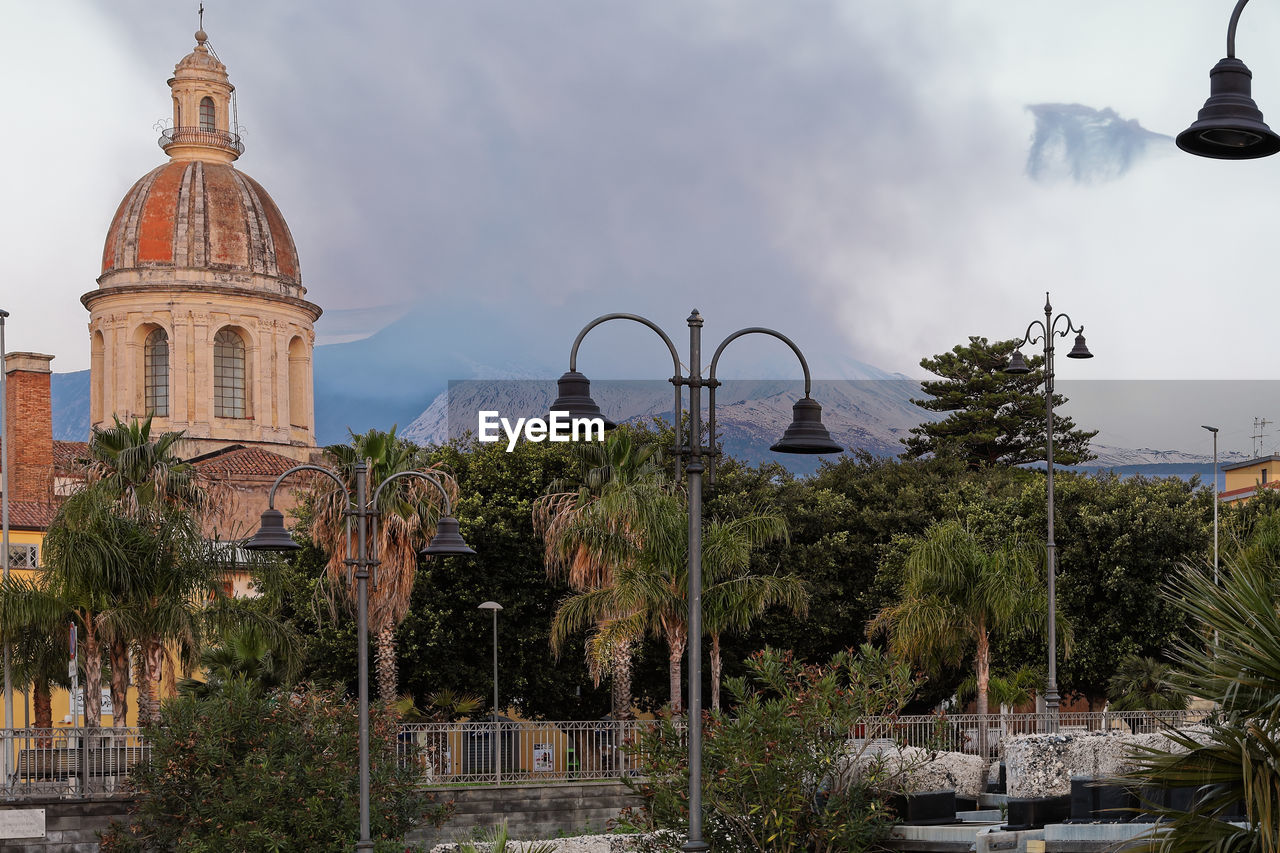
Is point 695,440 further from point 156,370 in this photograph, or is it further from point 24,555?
point 156,370

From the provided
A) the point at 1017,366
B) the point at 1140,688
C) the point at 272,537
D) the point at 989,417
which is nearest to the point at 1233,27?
the point at 272,537

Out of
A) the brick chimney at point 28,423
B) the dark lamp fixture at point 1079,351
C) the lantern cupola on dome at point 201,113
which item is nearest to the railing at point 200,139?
the lantern cupola on dome at point 201,113

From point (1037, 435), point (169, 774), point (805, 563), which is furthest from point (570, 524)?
point (1037, 435)

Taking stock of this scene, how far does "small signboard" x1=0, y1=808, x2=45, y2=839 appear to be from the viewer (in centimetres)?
2809

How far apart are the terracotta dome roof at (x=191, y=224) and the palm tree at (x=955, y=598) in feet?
156

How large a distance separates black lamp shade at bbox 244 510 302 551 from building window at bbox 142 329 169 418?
185 ft

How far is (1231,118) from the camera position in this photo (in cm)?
1062

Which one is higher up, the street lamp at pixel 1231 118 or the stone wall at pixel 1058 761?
the street lamp at pixel 1231 118

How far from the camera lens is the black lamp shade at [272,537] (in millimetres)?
20842

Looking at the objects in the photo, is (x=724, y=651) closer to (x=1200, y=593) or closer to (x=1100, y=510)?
(x=1100, y=510)

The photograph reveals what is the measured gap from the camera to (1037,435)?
72188mm

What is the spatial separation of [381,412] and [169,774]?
569ft

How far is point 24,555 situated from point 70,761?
30.6 metres

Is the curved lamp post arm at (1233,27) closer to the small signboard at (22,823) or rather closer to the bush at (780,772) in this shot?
the bush at (780,772)
